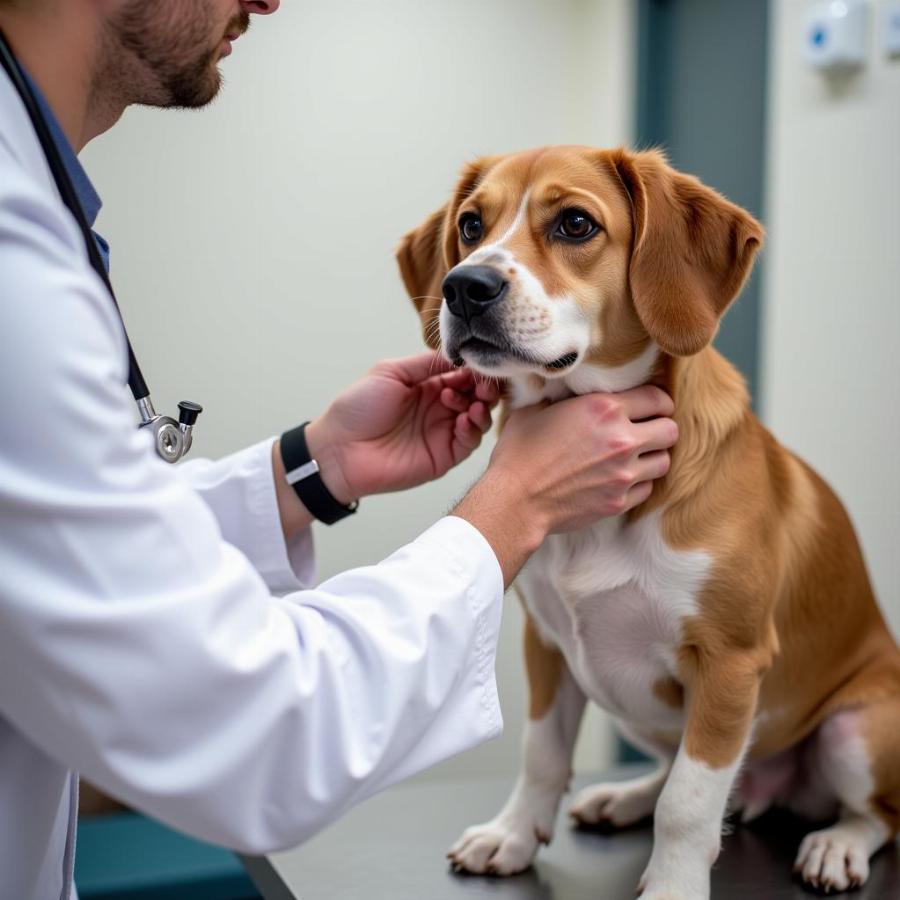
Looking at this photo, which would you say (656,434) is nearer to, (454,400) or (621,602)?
(621,602)

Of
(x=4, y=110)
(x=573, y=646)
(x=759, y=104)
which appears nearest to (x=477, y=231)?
(x=573, y=646)

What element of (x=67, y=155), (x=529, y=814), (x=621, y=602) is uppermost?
(x=67, y=155)

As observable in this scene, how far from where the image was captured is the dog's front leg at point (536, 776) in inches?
49.4

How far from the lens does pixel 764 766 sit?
1437 mm

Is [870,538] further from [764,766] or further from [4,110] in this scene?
[4,110]

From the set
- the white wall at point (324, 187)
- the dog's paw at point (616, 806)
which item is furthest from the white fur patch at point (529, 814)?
the white wall at point (324, 187)

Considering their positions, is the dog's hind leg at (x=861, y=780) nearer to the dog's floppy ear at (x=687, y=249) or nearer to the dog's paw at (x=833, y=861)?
the dog's paw at (x=833, y=861)

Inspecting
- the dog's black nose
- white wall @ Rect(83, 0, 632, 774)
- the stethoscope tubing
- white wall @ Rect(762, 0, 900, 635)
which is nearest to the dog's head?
the dog's black nose

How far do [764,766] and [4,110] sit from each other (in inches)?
48.3

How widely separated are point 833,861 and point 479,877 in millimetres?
424

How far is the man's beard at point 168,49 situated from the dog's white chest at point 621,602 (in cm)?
63

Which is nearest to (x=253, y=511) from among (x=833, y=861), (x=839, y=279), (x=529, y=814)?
(x=529, y=814)

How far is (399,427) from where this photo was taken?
1398mm

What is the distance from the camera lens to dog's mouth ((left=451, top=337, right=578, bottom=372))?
3.66 ft
